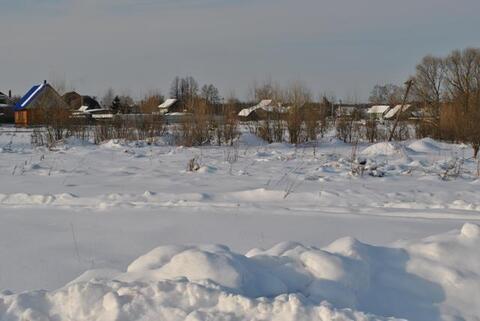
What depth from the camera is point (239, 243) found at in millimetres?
4473

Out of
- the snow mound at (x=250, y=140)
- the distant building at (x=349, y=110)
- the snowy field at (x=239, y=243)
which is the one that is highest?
the distant building at (x=349, y=110)

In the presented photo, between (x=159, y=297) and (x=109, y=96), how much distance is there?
49.2 m

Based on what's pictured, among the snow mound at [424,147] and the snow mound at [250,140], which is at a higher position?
the snow mound at [250,140]

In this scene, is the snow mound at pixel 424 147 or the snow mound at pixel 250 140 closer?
the snow mound at pixel 424 147

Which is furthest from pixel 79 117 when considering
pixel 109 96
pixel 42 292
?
pixel 109 96

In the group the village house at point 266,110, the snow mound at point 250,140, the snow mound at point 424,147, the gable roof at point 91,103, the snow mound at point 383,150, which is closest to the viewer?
the snow mound at point 383,150

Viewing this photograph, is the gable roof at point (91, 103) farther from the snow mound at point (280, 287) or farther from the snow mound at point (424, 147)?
the snow mound at point (280, 287)

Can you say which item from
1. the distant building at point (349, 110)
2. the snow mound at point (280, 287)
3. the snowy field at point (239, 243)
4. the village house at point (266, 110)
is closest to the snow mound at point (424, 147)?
the distant building at point (349, 110)

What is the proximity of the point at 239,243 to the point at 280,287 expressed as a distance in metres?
1.78

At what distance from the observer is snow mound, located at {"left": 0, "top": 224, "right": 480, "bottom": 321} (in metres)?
2.46

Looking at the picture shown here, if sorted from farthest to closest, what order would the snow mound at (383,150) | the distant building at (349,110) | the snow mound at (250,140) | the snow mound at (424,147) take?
the distant building at (349,110)
the snow mound at (250,140)
the snow mound at (424,147)
the snow mound at (383,150)

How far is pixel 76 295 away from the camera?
2.62 metres

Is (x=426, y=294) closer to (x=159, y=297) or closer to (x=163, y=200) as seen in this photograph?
(x=159, y=297)

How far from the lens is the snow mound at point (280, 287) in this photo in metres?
2.46
